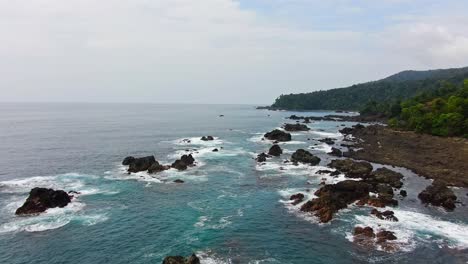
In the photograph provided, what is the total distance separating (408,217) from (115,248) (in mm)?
37517

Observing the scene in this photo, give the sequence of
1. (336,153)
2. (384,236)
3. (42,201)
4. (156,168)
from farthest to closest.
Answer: (336,153), (156,168), (42,201), (384,236)

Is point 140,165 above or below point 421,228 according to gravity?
above

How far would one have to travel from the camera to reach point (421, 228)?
4369 centimetres

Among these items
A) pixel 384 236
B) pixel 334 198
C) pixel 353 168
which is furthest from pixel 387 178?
pixel 384 236

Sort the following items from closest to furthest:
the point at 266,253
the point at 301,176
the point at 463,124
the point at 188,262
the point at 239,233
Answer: the point at 188,262, the point at 266,253, the point at 239,233, the point at 301,176, the point at 463,124

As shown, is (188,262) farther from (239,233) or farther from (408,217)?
(408,217)

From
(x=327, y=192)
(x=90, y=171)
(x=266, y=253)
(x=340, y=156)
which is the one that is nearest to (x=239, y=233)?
(x=266, y=253)

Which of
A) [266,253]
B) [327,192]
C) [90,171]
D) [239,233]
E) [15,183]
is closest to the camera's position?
[266,253]

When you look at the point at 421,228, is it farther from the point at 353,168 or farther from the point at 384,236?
the point at 353,168

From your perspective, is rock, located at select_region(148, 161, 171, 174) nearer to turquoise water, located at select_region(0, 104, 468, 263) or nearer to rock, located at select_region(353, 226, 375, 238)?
turquoise water, located at select_region(0, 104, 468, 263)

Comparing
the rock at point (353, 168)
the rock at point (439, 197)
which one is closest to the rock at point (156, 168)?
the rock at point (353, 168)

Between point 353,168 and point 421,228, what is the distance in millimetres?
28632

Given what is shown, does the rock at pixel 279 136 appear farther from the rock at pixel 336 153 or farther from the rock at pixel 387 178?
the rock at pixel 387 178

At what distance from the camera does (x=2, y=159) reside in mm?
86750
